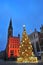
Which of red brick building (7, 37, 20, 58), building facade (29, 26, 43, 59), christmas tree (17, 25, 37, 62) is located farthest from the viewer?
red brick building (7, 37, 20, 58)

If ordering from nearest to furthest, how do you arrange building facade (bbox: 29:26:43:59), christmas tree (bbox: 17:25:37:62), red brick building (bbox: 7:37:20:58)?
1. christmas tree (bbox: 17:25:37:62)
2. building facade (bbox: 29:26:43:59)
3. red brick building (bbox: 7:37:20:58)

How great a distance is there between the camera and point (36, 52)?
3167 cm

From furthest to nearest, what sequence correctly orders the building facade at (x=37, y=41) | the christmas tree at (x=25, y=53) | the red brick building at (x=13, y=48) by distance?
the red brick building at (x=13, y=48) < the building facade at (x=37, y=41) < the christmas tree at (x=25, y=53)

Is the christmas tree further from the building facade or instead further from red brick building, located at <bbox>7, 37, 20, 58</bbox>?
red brick building, located at <bbox>7, 37, 20, 58</bbox>

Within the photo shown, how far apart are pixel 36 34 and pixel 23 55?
16.6 m

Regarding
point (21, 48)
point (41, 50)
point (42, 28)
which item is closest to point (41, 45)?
point (41, 50)

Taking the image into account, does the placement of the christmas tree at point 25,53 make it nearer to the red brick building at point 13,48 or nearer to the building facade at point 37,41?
the building facade at point 37,41

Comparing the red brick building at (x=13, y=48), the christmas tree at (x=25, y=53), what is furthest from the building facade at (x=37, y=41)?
the christmas tree at (x=25, y=53)

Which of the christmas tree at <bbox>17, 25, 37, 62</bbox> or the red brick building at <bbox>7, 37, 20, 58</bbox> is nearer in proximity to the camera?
the christmas tree at <bbox>17, 25, 37, 62</bbox>

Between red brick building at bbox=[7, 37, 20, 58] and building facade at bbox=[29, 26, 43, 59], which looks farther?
red brick building at bbox=[7, 37, 20, 58]

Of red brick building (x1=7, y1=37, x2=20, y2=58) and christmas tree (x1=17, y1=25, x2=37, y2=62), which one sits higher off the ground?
red brick building (x1=7, y1=37, x2=20, y2=58)

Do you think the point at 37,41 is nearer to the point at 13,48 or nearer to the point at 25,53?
the point at 13,48

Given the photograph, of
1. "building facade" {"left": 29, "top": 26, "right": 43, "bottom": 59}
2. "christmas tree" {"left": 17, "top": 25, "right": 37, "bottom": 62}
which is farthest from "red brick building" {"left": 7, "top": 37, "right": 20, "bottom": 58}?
"christmas tree" {"left": 17, "top": 25, "right": 37, "bottom": 62}

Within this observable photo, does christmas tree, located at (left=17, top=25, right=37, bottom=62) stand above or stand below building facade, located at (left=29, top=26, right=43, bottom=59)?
→ below
